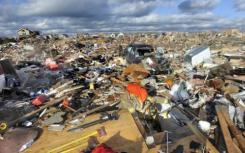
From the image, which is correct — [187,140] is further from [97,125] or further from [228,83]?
[228,83]

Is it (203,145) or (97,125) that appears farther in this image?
(97,125)

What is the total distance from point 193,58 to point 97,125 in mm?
12080

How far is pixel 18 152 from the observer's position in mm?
8672

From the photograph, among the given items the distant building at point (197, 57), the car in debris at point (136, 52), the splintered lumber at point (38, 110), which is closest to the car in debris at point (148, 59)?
the car in debris at point (136, 52)

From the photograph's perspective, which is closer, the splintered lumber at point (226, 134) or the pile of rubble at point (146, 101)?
the splintered lumber at point (226, 134)

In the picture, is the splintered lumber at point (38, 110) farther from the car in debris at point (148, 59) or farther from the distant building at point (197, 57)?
the distant building at point (197, 57)

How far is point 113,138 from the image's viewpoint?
913 cm

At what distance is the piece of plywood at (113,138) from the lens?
8.58 metres

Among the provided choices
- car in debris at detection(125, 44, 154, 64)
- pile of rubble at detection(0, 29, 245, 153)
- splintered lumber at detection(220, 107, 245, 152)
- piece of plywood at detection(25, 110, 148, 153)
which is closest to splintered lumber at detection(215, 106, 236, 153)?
pile of rubble at detection(0, 29, 245, 153)

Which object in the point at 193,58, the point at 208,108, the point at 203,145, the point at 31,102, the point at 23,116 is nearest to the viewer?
the point at 203,145

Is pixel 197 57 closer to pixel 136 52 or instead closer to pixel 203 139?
pixel 136 52

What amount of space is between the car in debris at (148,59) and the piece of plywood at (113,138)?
8831mm

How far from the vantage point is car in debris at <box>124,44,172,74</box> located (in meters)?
19.3

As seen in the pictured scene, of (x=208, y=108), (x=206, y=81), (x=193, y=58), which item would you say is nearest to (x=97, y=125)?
(x=208, y=108)
